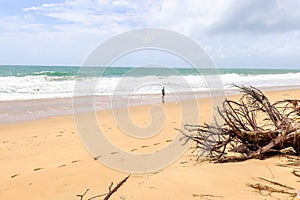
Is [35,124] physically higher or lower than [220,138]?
lower

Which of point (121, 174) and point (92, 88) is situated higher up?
point (121, 174)

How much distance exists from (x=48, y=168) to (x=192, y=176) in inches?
101

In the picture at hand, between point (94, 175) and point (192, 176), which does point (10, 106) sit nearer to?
point (94, 175)

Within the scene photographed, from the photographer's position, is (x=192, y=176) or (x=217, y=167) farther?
(x=217, y=167)

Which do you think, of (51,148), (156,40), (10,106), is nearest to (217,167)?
(156,40)

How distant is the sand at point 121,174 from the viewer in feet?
9.48

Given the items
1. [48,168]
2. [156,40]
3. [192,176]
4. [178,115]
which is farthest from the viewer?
[178,115]

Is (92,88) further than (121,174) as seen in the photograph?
Yes

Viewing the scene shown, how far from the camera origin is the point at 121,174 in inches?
157

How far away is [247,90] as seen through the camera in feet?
14.1

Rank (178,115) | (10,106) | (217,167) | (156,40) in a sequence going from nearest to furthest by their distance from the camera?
(217,167) < (156,40) < (178,115) < (10,106)

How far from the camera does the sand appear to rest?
2.89 meters

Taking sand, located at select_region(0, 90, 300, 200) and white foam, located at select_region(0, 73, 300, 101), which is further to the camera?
white foam, located at select_region(0, 73, 300, 101)

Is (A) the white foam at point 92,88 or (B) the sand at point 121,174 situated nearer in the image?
(B) the sand at point 121,174
